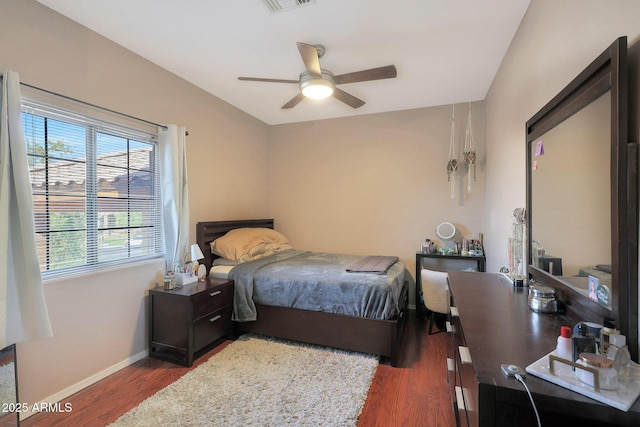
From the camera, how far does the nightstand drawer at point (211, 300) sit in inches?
97.6

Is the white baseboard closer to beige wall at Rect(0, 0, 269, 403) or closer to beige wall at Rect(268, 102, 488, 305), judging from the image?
beige wall at Rect(0, 0, 269, 403)

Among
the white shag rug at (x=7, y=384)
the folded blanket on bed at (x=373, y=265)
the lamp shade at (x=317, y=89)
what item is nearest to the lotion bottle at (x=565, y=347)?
the folded blanket on bed at (x=373, y=265)

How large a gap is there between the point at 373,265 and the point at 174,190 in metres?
2.08

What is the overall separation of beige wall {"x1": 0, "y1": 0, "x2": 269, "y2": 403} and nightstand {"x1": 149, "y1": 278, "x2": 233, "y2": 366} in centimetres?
14

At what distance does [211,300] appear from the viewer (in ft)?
8.66

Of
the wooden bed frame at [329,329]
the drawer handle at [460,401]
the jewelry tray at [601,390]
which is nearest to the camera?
the jewelry tray at [601,390]

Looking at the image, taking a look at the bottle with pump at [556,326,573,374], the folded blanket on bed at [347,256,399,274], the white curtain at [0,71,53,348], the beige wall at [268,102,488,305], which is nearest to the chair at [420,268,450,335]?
the folded blanket on bed at [347,256,399,274]

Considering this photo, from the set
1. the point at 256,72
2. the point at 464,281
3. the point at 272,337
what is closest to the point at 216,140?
the point at 256,72

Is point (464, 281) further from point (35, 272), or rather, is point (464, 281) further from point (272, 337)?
point (35, 272)

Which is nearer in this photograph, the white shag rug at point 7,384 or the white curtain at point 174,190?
the white shag rug at point 7,384

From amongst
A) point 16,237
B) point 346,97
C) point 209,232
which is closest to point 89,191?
point 16,237

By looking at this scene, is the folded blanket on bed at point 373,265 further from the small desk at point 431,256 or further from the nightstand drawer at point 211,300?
the nightstand drawer at point 211,300

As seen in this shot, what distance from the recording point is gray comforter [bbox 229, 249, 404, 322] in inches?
99.1

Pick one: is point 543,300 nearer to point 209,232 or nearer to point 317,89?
point 317,89
